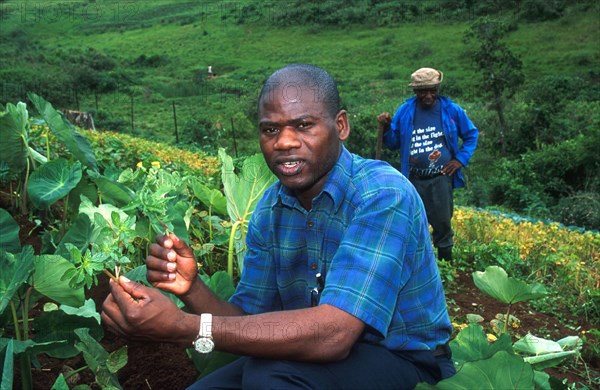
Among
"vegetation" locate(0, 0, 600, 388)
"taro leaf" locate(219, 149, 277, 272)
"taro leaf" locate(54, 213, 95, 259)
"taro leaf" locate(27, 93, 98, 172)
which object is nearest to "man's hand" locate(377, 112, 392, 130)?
"vegetation" locate(0, 0, 600, 388)

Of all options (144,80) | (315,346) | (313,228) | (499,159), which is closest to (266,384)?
(315,346)

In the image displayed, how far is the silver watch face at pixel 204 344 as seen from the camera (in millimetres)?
1505

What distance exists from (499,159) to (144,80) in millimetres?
31625

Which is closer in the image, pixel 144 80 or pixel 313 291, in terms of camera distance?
pixel 313 291

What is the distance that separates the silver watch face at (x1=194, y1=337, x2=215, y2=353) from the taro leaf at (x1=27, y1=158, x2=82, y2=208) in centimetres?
149

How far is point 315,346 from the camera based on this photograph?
60.8 inches

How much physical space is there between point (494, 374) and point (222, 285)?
1.14 m

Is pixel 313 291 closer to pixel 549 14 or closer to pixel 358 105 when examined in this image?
pixel 358 105

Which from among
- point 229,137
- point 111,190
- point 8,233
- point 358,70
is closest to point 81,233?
point 8,233

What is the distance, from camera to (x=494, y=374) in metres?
1.53

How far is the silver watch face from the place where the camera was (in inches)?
59.2

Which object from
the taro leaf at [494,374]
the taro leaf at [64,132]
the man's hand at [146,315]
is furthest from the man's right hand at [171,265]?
the taro leaf at [64,132]

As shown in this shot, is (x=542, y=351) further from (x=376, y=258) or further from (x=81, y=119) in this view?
(x=81, y=119)

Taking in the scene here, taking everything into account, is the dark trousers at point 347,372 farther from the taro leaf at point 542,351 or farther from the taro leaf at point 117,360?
the taro leaf at point 542,351
